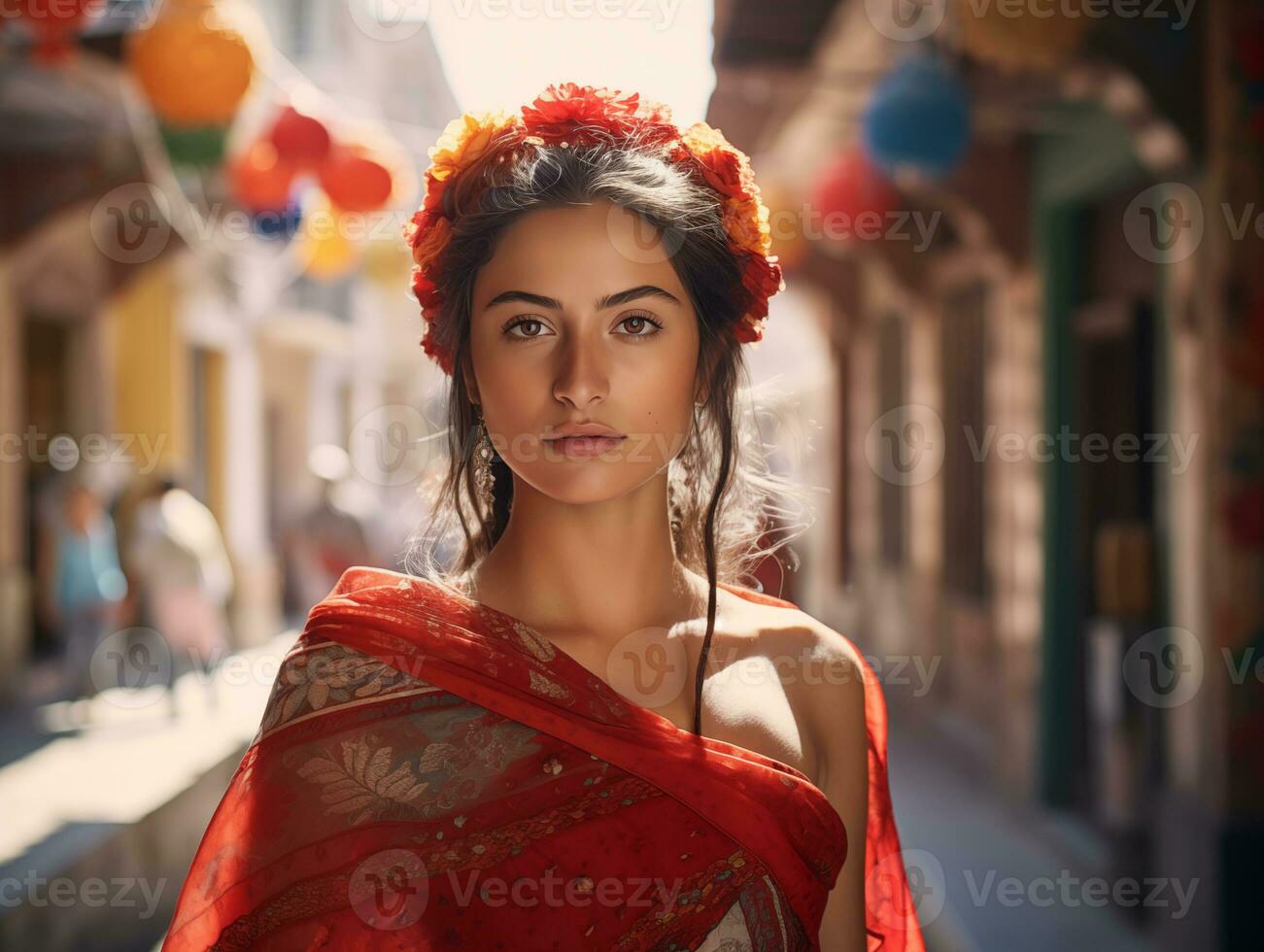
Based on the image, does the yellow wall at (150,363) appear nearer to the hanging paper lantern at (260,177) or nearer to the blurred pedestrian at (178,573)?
the blurred pedestrian at (178,573)

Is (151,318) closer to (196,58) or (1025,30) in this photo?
(196,58)

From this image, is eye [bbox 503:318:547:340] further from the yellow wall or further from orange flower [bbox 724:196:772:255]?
the yellow wall

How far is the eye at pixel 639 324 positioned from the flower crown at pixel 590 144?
0.55ft

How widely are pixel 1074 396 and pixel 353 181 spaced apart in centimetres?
320

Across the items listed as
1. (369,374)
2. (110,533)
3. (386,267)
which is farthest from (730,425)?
(369,374)

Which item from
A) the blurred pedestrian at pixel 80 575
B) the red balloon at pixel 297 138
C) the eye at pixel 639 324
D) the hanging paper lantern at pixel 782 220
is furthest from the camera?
the blurred pedestrian at pixel 80 575

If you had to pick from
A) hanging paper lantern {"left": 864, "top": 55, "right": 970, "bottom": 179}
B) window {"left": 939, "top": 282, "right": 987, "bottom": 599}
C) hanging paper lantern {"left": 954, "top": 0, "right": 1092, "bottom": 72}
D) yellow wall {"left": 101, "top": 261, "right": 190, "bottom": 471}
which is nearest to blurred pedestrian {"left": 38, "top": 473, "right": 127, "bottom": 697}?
yellow wall {"left": 101, "top": 261, "right": 190, "bottom": 471}

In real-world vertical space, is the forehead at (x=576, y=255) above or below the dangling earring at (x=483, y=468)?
above

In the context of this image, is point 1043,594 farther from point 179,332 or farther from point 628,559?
point 179,332

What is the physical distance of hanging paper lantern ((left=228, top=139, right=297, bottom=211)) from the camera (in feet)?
16.6

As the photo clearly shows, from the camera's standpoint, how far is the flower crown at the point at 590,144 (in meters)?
1.56

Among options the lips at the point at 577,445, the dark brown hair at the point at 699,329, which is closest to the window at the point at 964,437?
→ the dark brown hair at the point at 699,329

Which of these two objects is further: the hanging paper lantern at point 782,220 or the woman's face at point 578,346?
the hanging paper lantern at point 782,220

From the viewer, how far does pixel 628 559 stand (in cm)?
161
